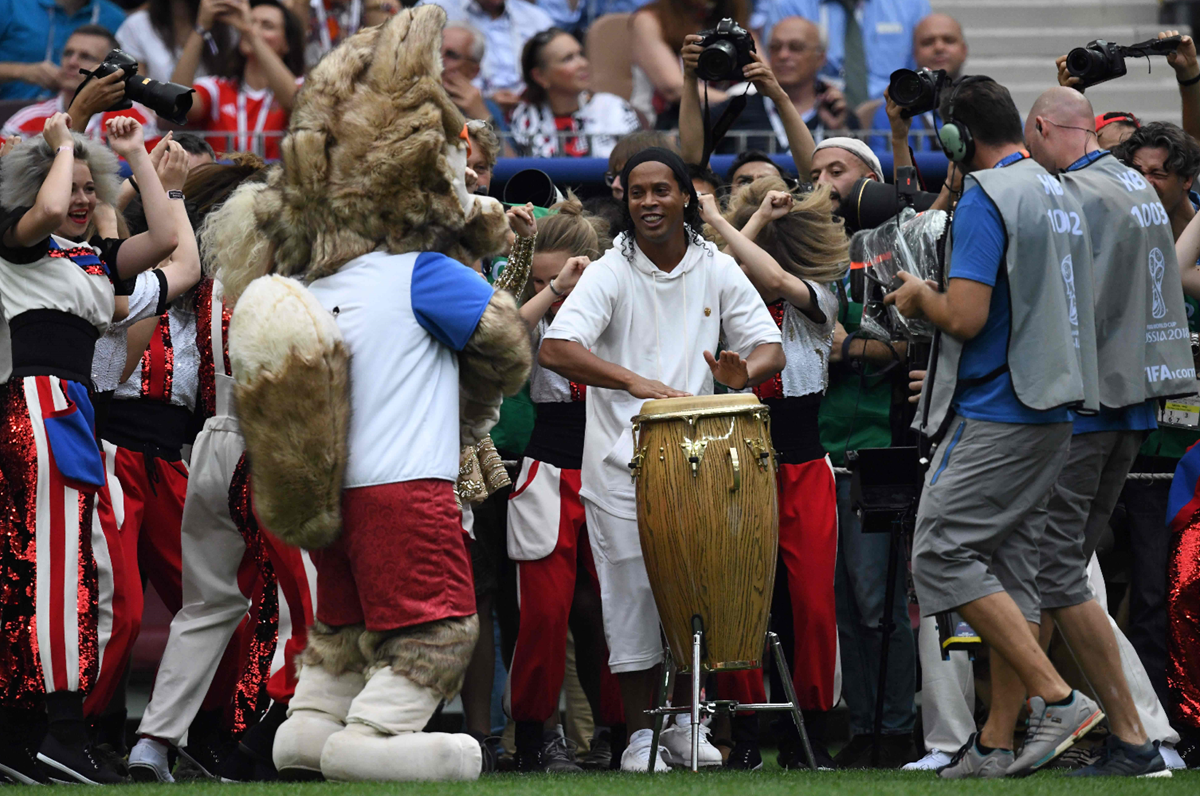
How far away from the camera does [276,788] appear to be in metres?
4.14

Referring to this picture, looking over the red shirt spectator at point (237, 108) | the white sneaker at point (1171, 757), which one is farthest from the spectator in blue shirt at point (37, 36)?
the white sneaker at point (1171, 757)

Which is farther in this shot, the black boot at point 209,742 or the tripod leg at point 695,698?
the black boot at point 209,742

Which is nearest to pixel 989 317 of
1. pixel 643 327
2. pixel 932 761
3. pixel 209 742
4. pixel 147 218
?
pixel 643 327

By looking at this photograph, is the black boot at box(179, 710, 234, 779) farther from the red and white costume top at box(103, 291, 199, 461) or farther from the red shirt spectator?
the red shirt spectator

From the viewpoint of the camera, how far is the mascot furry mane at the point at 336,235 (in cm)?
421

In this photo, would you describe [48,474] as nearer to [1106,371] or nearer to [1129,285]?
[1106,371]

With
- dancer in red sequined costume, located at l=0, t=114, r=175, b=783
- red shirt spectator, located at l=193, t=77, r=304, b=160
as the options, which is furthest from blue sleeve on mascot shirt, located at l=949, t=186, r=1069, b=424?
red shirt spectator, located at l=193, t=77, r=304, b=160

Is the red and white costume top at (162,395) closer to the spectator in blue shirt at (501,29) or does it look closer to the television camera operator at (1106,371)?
the television camera operator at (1106,371)

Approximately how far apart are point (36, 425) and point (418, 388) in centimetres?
133

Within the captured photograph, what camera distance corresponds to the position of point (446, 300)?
4336 millimetres

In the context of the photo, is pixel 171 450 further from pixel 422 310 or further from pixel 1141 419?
pixel 1141 419

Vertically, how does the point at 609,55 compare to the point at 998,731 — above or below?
above

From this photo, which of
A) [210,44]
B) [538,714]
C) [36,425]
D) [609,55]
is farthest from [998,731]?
[609,55]

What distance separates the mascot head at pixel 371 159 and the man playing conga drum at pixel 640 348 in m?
0.98
